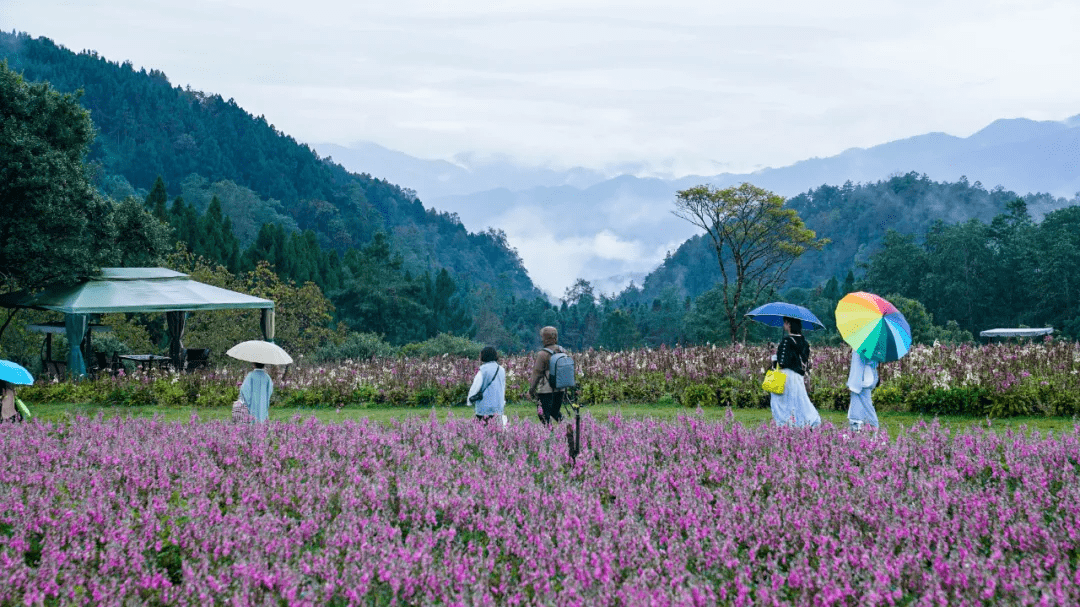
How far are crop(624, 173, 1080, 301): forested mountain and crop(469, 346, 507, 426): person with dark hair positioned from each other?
102 metres

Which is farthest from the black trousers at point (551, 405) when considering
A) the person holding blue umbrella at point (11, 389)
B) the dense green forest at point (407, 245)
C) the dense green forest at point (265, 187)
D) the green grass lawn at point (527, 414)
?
the dense green forest at point (265, 187)

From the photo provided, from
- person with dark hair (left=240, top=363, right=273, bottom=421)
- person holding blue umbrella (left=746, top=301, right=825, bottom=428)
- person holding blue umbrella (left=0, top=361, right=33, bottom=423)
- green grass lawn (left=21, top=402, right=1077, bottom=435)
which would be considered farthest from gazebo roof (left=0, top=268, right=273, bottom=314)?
person holding blue umbrella (left=746, top=301, right=825, bottom=428)

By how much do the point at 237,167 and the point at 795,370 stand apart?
119m

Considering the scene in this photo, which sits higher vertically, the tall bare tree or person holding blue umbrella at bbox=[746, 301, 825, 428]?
the tall bare tree

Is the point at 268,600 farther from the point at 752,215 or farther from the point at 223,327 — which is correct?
the point at 752,215

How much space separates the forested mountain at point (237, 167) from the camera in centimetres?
10362

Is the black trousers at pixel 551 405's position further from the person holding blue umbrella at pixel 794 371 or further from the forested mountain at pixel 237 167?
the forested mountain at pixel 237 167

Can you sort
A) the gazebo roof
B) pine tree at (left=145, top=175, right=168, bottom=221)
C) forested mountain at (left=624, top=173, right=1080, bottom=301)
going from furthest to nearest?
forested mountain at (left=624, top=173, right=1080, bottom=301), pine tree at (left=145, top=175, right=168, bottom=221), the gazebo roof

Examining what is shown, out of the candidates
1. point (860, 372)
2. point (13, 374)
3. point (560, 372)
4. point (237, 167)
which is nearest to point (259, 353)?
point (13, 374)

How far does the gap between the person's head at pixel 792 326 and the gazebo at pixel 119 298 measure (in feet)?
51.6

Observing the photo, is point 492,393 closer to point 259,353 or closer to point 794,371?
point 259,353

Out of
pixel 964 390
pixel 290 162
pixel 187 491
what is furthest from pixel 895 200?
pixel 187 491

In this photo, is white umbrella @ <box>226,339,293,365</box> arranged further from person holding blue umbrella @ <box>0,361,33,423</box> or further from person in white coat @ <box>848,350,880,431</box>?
person in white coat @ <box>848,350,880,431</box>

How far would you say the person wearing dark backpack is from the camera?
30.5 feet
